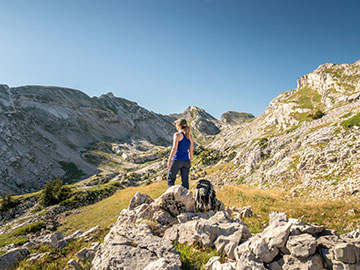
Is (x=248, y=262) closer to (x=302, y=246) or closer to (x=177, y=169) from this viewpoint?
(x=302, y=246)

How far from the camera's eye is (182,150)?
9414 millimetres

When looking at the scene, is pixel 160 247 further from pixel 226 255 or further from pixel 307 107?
pixel 307 107

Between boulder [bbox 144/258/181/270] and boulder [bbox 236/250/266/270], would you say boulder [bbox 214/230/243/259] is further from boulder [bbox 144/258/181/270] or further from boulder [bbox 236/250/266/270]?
boulder [bbox 144/258/181/270]

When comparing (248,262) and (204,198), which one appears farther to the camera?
(204,198)

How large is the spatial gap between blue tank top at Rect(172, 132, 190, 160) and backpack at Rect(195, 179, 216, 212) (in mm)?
1919

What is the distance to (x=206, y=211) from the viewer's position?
9102 mm

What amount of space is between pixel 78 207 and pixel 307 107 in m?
98.9

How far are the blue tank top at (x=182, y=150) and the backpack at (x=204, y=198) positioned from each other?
75.6 inches

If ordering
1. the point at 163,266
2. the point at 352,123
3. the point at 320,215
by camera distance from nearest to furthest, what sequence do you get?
1. the point at 163,266
2. the point at 320,215
3. the point at 352,123

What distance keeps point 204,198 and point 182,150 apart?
2.83 metres

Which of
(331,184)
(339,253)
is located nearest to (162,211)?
(339,253)

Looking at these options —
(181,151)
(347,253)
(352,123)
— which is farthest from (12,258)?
(352,123)

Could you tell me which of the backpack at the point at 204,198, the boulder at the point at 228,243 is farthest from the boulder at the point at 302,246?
the backpack at the point at 204,198

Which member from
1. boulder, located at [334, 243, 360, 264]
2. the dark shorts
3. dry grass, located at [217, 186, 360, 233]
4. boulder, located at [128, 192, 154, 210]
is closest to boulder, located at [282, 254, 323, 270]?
boulder, located at [334, 243, 360, 264]
